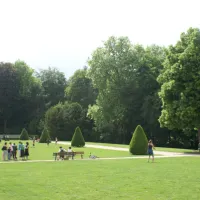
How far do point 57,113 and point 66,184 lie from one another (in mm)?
56196

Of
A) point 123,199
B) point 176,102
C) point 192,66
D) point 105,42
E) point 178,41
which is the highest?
point 105,42

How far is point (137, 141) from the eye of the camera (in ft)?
111

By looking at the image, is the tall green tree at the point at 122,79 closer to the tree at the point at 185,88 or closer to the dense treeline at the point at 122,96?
the dense treeline at the point at 122,96

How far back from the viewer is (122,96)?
2345 inches

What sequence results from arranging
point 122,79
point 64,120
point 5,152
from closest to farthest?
point 5,152 < point 122,79 < point 64,120

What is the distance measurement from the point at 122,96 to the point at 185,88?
2165 centimetres

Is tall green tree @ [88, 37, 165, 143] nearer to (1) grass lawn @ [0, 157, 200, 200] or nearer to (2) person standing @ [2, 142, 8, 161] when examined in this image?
(2) person standing @ [2, 142, 8, 161]

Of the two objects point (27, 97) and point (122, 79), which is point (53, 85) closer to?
point (27, 97)

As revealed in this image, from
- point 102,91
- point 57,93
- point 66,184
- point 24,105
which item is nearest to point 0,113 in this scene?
point 24,105

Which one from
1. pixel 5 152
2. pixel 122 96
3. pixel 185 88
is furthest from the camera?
pixel 122 96

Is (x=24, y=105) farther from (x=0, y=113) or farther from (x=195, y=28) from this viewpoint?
(x=195, y=28)

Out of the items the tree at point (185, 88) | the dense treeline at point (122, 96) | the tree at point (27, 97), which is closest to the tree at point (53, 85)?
the dense treeline at point (122, 96)

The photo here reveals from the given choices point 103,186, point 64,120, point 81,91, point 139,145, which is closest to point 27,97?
point 81,91

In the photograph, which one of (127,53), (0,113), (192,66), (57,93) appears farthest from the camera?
(57,93)
